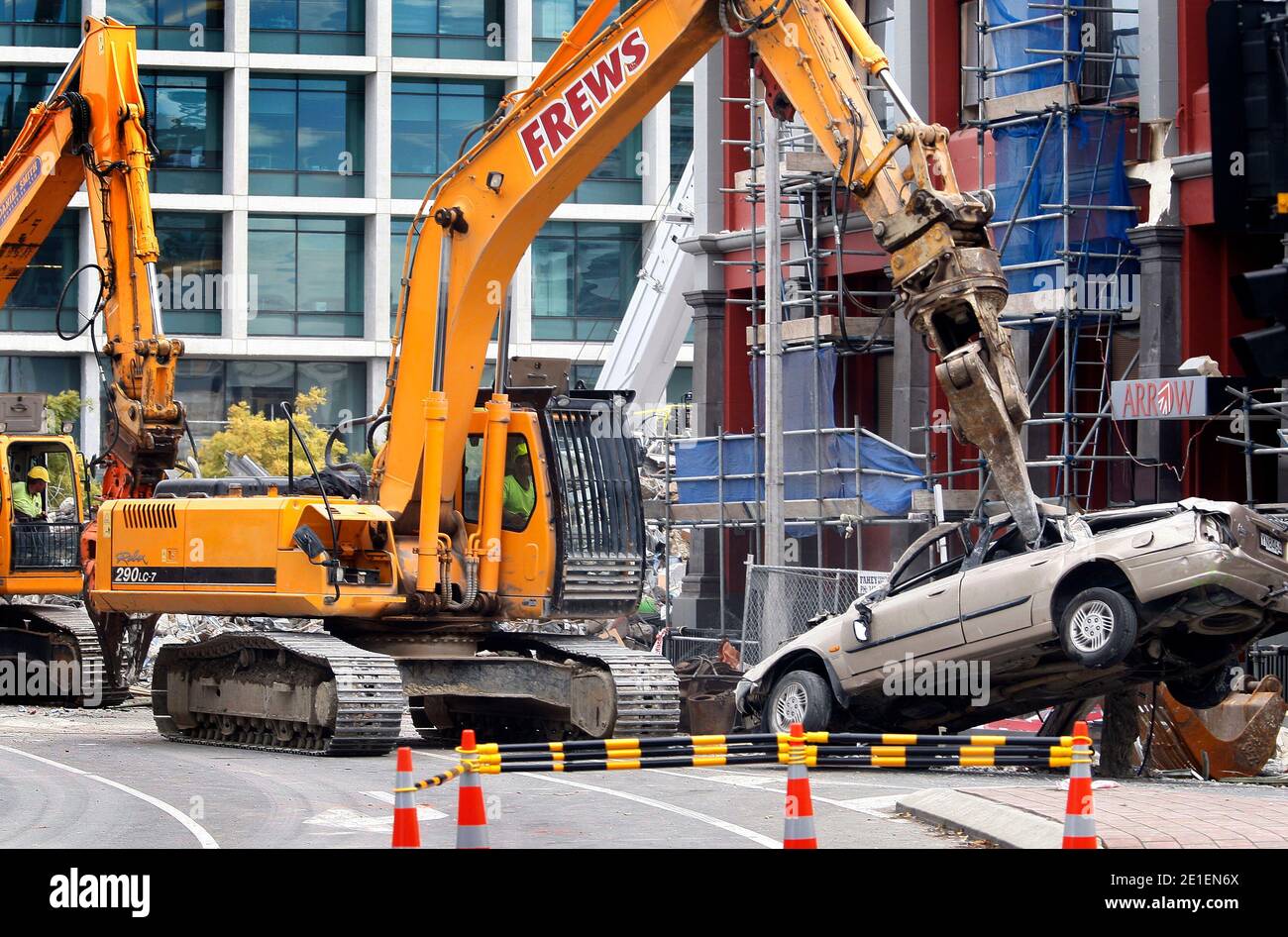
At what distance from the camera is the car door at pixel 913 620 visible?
16.8m

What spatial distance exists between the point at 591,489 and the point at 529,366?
1408 mm

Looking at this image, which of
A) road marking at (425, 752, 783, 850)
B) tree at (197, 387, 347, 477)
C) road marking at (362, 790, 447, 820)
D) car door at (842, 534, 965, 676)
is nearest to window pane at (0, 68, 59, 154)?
tree at (197, 387, 347, 477)

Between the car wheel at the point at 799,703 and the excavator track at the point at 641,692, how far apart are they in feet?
2.74

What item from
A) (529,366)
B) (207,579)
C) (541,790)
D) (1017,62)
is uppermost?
(1017,62)

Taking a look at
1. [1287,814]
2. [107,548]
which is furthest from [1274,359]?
[107,548]

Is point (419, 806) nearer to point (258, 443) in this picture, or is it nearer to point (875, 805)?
point (875, 805)

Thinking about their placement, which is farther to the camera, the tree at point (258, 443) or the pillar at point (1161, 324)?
the tree at point (258, 443)

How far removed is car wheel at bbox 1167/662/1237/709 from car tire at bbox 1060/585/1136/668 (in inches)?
53.8

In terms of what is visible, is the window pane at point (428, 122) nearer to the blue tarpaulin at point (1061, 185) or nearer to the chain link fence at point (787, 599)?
the blue tarpaulin at point (1061, 185)

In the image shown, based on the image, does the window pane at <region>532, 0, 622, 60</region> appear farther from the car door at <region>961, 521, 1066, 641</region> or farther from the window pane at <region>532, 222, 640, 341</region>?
the car door at <region>961, 521, 1066, 641</region>

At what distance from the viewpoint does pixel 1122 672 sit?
16.0m

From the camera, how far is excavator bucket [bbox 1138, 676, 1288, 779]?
56.7 ft

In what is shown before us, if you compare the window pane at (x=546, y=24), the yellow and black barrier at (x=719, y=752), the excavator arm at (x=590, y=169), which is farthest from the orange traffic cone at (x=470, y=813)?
the window pane at (x=546, y=24)

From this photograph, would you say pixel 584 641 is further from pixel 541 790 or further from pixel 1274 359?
pixel 1274 359
